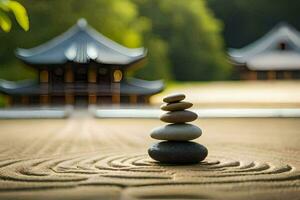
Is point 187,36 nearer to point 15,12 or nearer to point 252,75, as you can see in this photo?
point 252,75

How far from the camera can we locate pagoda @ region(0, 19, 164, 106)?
24.0 m

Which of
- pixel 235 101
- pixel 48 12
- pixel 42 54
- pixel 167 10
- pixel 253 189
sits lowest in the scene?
pixel 253 189

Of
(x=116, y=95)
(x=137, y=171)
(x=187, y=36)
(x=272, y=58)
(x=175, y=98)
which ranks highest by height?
(x=187, y=36)

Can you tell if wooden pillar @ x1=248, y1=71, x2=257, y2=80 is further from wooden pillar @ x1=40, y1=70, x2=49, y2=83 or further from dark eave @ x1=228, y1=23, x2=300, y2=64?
wooden pillar @ x1=40, y1=70, x2=49, y2=83

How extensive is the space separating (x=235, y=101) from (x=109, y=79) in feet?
22.2

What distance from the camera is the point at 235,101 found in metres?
25.3

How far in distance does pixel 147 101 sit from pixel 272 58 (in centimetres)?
1678

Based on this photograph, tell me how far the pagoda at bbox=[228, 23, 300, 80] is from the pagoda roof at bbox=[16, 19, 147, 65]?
14572 millimetres

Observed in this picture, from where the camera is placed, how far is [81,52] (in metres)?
24.2

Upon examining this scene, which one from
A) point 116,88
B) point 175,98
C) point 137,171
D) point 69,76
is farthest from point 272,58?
point 137,171

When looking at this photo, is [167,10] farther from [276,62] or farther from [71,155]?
[71,155]

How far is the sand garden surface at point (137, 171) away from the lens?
4.71m

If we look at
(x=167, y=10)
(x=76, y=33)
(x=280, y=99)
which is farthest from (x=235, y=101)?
(x=167, y=10)

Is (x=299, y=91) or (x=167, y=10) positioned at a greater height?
(x=167, y=10)
